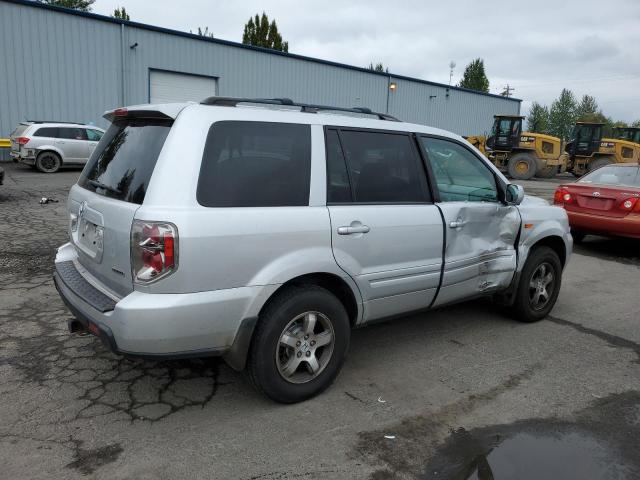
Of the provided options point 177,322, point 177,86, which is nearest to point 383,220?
point 177,322

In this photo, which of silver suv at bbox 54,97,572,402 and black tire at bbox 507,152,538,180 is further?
black tire at bbox 507,152,538,180

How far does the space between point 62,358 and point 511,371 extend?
330cm

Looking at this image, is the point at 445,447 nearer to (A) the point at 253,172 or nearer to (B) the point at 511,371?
(B) the point at 511,371

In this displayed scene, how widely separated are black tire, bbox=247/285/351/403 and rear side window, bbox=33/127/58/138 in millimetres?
16171

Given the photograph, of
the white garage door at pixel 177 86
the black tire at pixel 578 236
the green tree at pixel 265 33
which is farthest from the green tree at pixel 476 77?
the black tire at pixel 578 236

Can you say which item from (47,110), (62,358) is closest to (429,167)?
(62,358)

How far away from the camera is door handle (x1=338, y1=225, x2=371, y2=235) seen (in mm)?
3209

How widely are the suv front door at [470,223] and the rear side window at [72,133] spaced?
15.7 meters

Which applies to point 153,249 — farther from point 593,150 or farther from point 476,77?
point 476,77

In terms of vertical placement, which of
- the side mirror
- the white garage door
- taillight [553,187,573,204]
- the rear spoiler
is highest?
the white garage door

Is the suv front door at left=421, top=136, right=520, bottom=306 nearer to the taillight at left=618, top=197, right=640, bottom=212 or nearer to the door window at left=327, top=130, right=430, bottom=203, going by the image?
the door window at left=327, top=130, right=430, bottom=203

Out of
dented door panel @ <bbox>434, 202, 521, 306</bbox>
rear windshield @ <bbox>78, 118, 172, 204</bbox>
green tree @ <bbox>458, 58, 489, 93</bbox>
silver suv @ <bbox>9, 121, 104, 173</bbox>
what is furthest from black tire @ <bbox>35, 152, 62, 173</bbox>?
green tree @ <bbox>458, 58, 489, 93</bbox>

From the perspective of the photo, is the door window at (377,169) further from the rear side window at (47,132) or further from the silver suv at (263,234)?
the rear side window at (47,132)

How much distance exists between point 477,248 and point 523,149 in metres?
22.0
